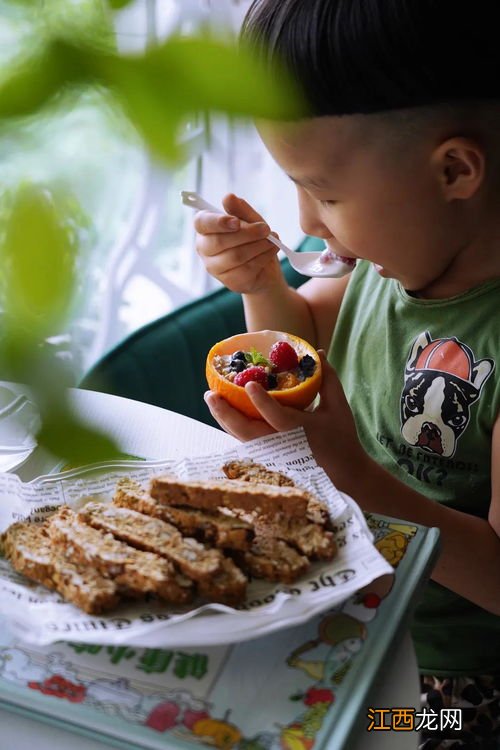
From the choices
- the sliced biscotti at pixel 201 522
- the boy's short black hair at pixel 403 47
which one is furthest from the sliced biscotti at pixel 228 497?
the boy's short black hair at pixel 403 47

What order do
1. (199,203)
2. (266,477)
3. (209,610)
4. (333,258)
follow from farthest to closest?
(333,258)
(199,203)
(266,477)
(209,610)

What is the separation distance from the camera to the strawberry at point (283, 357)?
2.97 ft

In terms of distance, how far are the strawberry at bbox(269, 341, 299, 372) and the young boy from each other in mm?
45

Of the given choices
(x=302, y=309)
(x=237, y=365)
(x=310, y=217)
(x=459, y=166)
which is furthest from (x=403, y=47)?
(x=302, y=309)

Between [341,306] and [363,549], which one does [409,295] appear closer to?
[341,306]

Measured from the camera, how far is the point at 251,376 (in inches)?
34.0

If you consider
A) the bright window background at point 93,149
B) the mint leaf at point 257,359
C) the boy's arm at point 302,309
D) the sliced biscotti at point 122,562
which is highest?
the bright window background at point 93,149

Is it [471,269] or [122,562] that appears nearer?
[122,562]

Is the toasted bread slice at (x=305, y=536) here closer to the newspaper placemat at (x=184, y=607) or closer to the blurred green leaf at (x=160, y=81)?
the newspaper placemat at (x=184, y=607)

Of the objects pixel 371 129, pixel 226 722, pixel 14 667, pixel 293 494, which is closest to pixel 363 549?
pixel 293 494

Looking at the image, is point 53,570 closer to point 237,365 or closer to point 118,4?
point 237,365

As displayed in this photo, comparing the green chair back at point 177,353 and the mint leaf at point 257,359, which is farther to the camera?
the green chair back at point 177,353

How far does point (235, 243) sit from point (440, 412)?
1.13 feet

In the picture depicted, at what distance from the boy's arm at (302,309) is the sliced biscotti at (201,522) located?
527 millimetres
